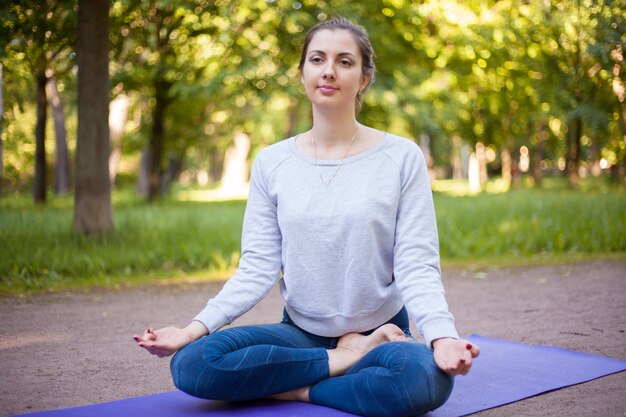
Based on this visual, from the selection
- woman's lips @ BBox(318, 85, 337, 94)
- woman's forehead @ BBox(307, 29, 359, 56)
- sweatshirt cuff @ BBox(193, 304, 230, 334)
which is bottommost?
sweatshirt cuff @ BBox(193, 304, 230, 334)

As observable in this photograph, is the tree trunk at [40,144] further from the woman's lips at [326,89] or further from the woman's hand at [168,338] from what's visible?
the woman's hand at [168,338]

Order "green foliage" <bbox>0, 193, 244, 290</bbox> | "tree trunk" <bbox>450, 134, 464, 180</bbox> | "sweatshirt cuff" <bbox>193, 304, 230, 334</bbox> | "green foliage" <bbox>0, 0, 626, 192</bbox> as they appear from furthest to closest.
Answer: "tree trunk" <bbox>450, 134, 464, 180</bbox>
"green foliage" <bbox>0, 0, 626, 192</bbox>
"green foliage" <bbox>0, 193, 244, 290</bbox>
"sweatshirt cuff" <bbox>193, 304, 230, 334</bbox>

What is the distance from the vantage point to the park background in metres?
8.15

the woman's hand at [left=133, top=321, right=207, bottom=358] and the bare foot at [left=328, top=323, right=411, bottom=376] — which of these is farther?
the bare foot at [left=328, top=323, right=411, bottom=376]

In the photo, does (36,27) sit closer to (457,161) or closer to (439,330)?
(439,330)

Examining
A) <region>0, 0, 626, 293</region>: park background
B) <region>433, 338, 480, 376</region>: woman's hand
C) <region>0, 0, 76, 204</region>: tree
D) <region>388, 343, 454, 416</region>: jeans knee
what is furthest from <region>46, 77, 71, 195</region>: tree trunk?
<region>433, 338, 480, 376</region>: woman's hand

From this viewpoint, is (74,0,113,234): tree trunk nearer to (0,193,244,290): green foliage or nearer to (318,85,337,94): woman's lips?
(0,193,244,290): green foliage

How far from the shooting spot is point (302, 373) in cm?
305

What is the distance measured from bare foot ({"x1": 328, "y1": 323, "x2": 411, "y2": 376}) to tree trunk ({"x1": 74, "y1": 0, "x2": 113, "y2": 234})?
588 cm

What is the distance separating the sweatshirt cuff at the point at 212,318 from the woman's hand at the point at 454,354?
2.97 feet

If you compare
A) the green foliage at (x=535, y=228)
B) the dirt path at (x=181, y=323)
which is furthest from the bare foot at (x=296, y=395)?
the green foliage at (x=535, y=228)

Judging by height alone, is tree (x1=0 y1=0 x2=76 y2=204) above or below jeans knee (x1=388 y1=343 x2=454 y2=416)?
above

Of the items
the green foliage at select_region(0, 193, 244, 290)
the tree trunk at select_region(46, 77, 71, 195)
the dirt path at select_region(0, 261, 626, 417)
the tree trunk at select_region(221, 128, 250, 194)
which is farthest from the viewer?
the tree trunk at select_region(221, 128, 250, 194)

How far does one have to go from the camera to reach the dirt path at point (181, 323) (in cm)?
334
